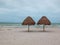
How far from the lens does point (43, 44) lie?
34.4 feet

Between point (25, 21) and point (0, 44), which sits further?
point (25, 21)

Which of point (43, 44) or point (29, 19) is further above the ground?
point (29, 19)

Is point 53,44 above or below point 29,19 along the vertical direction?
below

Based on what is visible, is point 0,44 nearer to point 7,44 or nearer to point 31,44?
point 7,44

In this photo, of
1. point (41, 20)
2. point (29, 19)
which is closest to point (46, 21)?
point (41, 20)

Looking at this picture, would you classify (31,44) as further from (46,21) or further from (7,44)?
(46,21)

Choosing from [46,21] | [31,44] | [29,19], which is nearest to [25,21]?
[29,19]

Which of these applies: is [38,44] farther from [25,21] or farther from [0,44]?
[25,21]

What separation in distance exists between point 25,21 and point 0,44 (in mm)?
12291

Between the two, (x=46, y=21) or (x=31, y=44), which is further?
(x=46, y=21)

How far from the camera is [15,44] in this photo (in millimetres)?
10375

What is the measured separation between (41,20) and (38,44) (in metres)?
12.3

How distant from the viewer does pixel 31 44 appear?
1050 cm

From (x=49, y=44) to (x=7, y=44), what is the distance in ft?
7.34
